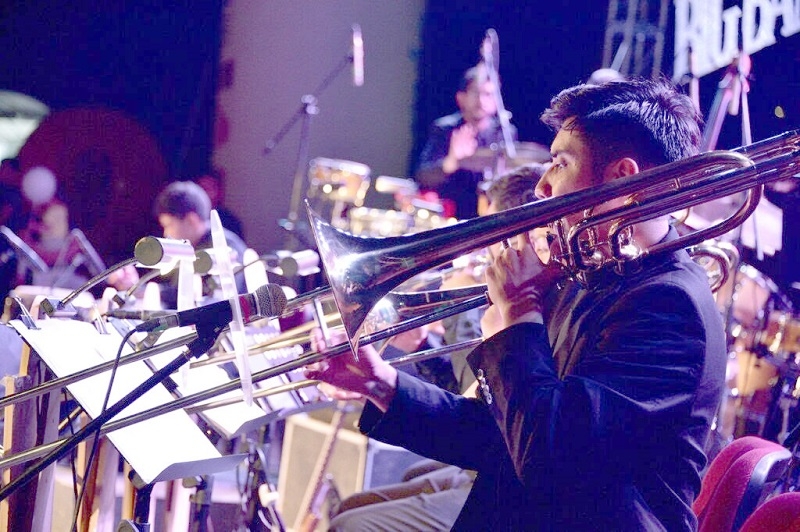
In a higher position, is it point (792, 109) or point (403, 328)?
point (792, 109)

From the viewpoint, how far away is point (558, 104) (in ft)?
6.80

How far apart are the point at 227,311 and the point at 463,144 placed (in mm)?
5018

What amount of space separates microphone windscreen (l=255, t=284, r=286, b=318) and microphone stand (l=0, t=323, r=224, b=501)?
0.09m

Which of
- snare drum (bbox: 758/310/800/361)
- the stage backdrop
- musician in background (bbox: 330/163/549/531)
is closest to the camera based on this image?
musician in background (bbox: 330/163/549/531)

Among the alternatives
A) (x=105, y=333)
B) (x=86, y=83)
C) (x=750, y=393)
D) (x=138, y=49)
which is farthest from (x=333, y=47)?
(x=105, y=333)

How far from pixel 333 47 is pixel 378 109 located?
77 cm

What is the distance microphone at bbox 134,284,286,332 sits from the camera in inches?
64.8

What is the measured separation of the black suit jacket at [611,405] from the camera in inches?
63.8

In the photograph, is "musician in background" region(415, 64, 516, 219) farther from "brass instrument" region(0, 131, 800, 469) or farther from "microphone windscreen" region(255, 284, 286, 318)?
"microphone windscreen" region(255, 284, 286, 318)

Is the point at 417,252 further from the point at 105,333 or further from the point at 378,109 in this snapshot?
the point at 378,109

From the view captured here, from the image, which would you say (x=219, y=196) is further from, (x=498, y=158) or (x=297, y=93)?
(x=498, y=158)

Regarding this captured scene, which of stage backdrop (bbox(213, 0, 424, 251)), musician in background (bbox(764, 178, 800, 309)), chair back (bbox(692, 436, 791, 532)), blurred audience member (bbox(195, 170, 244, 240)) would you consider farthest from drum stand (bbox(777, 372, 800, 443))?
blurred audience member (bbox(195, 170, 244, 240))

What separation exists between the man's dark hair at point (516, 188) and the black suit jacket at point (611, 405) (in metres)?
1.44

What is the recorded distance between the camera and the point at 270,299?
1.66 metres
